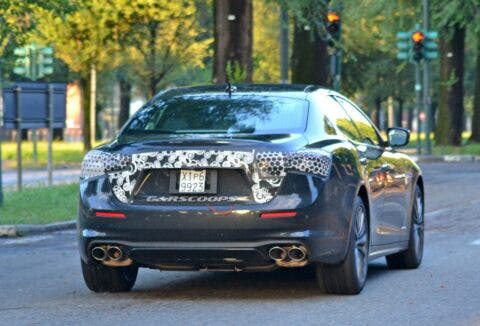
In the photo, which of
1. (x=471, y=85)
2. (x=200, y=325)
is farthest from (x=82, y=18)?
(x=471, y=85)

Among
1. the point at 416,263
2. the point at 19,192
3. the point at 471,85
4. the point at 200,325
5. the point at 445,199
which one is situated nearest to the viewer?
the point at 200,325

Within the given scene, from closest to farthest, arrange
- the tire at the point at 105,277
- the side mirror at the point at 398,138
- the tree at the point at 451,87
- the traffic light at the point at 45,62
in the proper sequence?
the tire at the point at 105,277 → the side mirror at the point at 398,138 → the traffic light at the point at 45,62 → the tree at the point at 451,87

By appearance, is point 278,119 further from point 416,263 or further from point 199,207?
point 416,263

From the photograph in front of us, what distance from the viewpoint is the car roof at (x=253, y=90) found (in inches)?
433

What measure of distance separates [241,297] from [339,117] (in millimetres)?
1747

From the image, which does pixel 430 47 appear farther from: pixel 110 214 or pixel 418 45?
pixel 110 214

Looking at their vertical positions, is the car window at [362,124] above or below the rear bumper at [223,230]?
above

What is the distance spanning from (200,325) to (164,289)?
A: 2132mm

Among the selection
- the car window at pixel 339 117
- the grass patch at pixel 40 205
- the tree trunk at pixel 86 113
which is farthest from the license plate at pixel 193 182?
the tree trunk at pixel 86 113

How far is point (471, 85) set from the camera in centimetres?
8562

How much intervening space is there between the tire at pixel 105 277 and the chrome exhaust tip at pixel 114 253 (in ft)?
1.00

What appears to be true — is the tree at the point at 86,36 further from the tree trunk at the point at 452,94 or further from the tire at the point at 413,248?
the tire at the point at 413,248

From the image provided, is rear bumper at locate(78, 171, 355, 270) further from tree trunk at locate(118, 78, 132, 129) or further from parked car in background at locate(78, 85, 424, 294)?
tree trunk at locate(118, 78, 132, 129)

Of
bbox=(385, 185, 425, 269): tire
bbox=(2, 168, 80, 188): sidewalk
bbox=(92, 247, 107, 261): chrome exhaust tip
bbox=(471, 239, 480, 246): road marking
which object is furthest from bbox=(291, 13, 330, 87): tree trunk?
bbox=(92, 247, 107, 261): chrome exhaust tip
